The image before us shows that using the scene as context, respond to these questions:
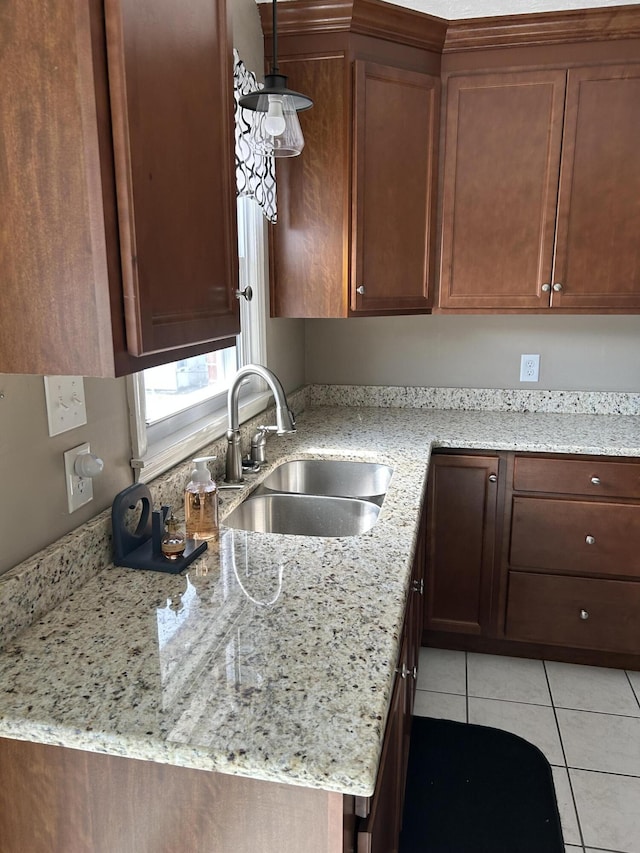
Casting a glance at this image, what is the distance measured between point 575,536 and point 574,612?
0.29m

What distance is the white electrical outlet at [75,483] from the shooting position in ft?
3.82

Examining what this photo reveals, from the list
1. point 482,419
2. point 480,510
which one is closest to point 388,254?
point 482,419

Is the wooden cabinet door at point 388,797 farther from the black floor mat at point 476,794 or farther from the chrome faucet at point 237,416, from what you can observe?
the chrome faucet at point 237,416

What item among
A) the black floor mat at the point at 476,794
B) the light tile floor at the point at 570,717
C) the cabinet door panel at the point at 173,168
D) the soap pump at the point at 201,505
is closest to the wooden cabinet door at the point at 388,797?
the black floor mat at the point at 476,794

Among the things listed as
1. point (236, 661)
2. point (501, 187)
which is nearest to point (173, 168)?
point (236, 661)

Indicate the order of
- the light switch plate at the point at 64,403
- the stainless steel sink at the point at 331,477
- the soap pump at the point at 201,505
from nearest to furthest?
the light switch plate at the point at 64,403 < the soap pump at the point at 201,505 < the stainless steel sink at the point at 331,477

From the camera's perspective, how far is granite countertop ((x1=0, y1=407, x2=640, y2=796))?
787mm

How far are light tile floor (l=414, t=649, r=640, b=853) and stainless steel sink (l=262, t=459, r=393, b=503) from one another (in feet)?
2.58

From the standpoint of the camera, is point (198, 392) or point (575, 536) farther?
point (575, 536)

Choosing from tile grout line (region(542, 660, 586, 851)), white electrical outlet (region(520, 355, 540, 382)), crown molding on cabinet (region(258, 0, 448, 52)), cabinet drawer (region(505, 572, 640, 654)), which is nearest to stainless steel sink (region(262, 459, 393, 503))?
cabinet drawer (region(505, 572, 640, 654))

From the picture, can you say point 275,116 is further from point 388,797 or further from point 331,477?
point 388,797

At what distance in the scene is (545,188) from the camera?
7.57ft

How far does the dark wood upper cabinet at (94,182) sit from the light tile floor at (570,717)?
67.0 inches

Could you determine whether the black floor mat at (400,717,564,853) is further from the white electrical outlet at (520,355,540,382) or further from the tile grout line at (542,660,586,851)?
the white electrical outlet at (520,355,540,382)
